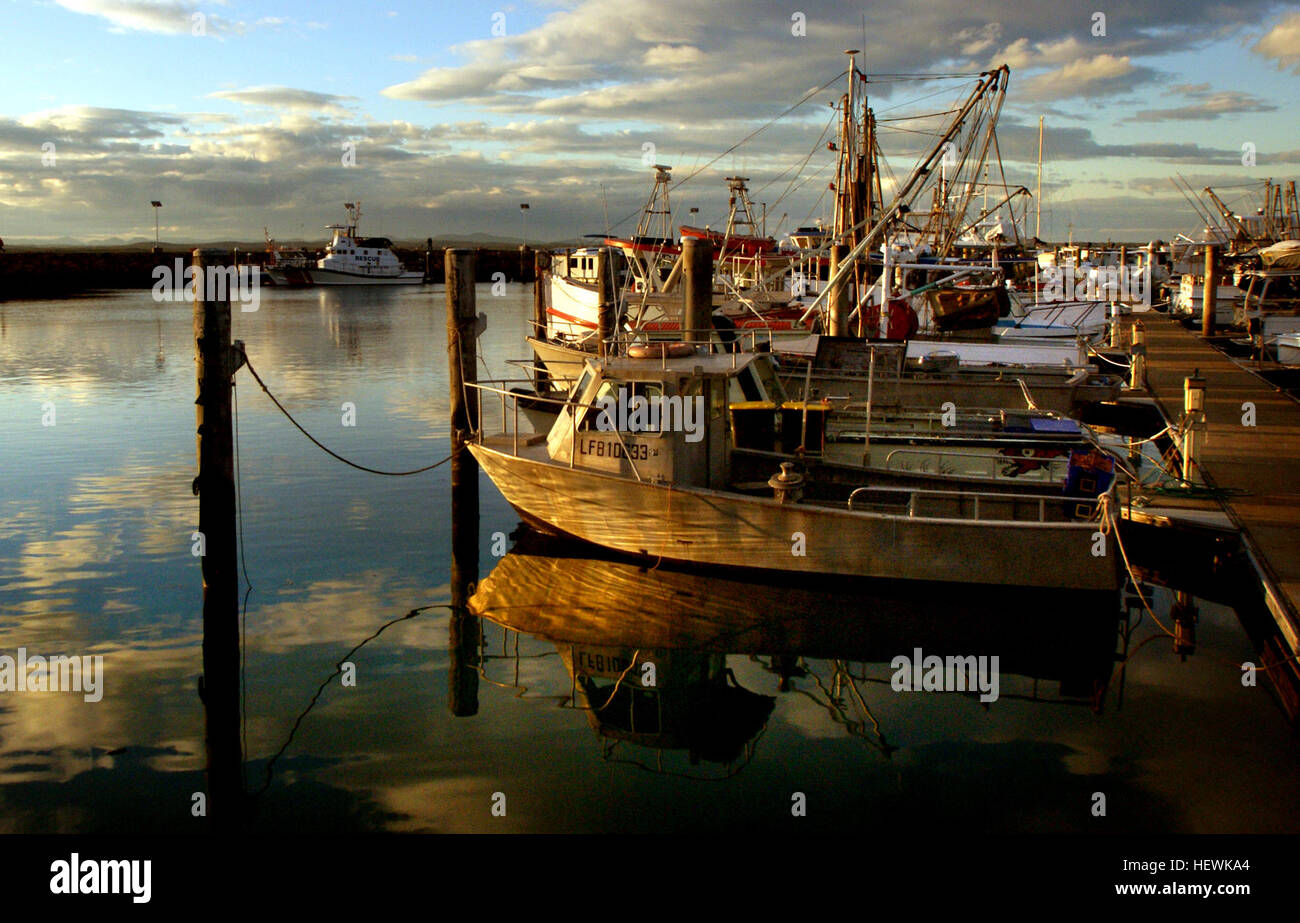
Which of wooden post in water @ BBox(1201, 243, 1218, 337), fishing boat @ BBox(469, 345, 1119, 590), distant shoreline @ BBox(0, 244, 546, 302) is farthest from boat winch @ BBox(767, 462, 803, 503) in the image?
distant shoreline @ BBox(0, 244, 546, 302)

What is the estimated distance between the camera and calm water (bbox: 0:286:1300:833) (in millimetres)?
8172

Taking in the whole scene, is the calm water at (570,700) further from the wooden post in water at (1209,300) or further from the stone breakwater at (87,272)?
the stone breakwater at (87,272)

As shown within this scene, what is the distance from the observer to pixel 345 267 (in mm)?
110188

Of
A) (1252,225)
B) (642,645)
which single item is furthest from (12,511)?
(1252,225)

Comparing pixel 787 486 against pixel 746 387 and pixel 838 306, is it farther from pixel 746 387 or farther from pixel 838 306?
pixel 838 306

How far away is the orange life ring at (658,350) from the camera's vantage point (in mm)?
14281

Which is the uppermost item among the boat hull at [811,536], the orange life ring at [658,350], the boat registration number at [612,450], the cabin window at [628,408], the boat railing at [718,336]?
the boat railing at [718,336]

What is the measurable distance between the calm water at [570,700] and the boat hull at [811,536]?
426mm

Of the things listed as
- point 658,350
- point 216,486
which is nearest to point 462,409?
point 658,350

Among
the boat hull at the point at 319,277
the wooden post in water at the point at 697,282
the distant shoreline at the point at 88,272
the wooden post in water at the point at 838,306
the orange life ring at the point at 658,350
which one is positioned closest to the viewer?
the orange life ring at the point at 658,350

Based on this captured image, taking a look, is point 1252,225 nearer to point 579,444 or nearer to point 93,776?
point 579,444

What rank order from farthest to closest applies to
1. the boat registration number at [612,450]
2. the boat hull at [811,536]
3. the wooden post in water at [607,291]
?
the wooden post in water at [607,291], the boat registration number at [612,450], the boat hull at [811,536]

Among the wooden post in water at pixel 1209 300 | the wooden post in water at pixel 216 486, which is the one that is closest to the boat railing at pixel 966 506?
the wooden post in water at pixel 216 486
